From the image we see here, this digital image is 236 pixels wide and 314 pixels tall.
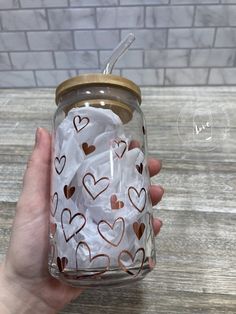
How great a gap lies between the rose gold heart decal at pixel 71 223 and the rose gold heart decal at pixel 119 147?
84mm

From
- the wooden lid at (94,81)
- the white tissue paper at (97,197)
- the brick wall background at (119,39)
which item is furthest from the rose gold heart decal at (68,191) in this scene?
the brick wall background at (119,39)

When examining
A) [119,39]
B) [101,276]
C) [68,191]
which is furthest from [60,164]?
[119,39]

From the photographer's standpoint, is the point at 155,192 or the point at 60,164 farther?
the point at 155,192

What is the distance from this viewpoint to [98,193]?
1.22 ft

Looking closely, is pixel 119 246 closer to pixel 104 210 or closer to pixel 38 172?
pixel 104 210

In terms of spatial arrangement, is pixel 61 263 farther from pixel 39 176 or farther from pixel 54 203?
pixel 39 176

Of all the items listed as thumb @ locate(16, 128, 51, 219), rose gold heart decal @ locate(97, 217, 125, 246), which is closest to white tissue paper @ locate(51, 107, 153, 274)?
rose gold heart decal @ locate(97, 217, 125, 246)

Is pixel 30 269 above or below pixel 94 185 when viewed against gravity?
below

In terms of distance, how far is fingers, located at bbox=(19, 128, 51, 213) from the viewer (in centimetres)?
51

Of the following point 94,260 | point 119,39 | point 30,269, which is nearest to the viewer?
point 94,260

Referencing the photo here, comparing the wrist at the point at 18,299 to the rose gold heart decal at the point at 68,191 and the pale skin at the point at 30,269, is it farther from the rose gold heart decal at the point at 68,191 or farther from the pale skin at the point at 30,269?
the rose gold heart decal at the point at 68,191

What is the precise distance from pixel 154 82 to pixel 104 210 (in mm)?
682

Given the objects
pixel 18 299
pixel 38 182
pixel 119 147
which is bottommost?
pixel 18 299

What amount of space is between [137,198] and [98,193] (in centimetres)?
5
